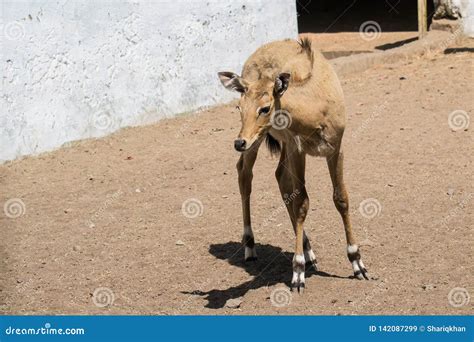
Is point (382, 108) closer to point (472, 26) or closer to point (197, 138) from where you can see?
point (197, 138)

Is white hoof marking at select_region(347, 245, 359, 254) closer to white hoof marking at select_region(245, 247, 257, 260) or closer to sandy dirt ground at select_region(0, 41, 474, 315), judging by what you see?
sandy dirt ground at select_region(0, 41, 474, 315)

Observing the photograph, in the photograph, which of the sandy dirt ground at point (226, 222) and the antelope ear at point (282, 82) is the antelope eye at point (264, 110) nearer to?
the antelope ear at point (282, 82)

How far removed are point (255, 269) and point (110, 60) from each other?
5.07 meters

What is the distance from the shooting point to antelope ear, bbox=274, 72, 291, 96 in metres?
6.15

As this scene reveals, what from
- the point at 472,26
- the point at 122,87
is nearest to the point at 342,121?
the point at 122,87

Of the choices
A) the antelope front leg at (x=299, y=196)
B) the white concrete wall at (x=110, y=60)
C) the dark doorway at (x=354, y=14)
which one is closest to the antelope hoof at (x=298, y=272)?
the antelope front leg at (x=299, y=196)

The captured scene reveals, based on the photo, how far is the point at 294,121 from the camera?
6488 mm

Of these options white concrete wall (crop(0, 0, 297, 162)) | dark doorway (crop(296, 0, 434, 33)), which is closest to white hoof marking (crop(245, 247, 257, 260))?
white concrete wall (crop(0, 0, 297, 162))

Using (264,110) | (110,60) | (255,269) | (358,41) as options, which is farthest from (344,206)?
(358,41)

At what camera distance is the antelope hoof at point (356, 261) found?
7051 mm

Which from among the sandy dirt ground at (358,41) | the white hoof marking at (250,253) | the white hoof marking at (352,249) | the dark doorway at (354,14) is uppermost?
the dark doorway at (354,14)

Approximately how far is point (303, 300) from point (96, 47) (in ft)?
19.2

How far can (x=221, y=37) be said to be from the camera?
13.0 metres

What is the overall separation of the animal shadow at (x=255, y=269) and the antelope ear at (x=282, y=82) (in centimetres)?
161
